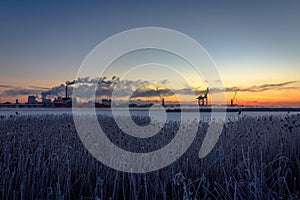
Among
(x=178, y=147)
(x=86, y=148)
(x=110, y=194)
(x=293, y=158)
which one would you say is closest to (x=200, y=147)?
(x=178, y=147)

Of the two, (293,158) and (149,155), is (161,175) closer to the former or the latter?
(149,155)

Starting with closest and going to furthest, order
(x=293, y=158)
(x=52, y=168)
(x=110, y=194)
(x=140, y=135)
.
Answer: (x=110, y=194)
(x=52, y=168)
(x=293, y=158)
(x=140, y=135)

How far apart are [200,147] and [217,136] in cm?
138

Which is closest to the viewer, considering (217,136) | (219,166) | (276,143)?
(219,166)

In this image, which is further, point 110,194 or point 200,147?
point 200,147

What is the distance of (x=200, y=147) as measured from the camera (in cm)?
634

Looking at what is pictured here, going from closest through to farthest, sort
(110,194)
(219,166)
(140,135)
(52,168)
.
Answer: (110,194) → (52,168) → (219,166) → (140,135)

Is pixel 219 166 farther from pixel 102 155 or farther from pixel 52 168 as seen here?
pixel 52 168

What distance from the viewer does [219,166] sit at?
4883mm

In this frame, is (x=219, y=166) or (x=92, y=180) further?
(x=219, y=166)

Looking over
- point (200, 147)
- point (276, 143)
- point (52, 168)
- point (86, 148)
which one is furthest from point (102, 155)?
point (276, 143)

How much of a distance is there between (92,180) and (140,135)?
4074mm

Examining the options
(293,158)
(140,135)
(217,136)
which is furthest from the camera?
(140,135)

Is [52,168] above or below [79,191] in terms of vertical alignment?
above
